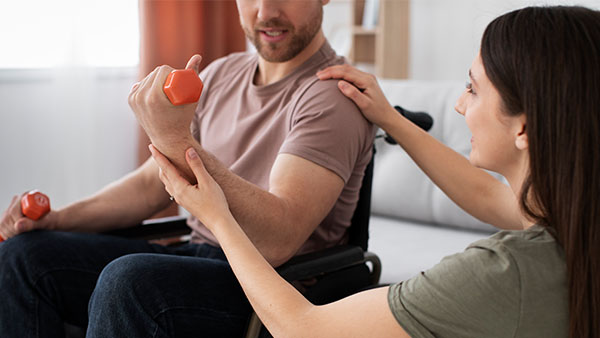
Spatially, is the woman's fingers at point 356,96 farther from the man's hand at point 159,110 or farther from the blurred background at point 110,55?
the blurred background at point 110,55

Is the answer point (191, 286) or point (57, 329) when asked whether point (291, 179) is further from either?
→ point (57, 329)

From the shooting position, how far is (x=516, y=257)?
0.88 meters

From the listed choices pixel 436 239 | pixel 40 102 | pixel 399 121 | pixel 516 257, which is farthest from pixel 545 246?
pixel 40 102

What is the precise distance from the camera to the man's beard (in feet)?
4.81

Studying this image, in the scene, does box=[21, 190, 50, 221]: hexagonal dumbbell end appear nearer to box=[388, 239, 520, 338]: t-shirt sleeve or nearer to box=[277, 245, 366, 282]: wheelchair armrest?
box=[277, 245, 366, 282]: wheelchair armrest

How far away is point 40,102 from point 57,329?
1.70 meters

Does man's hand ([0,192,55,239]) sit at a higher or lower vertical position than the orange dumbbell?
lower

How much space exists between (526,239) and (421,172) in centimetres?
143

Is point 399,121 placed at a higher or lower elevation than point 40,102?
higher

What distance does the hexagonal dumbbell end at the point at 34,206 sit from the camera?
1.46 metres

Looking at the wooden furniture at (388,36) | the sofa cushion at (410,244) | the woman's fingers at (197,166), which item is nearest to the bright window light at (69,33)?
the wooden furniture at (388,36)

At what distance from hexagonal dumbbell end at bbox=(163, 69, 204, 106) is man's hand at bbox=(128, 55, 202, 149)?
2 cm

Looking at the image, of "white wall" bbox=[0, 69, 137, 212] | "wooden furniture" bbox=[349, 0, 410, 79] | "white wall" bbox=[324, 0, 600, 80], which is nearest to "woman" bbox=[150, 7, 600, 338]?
"white wall" bbox=[0, 69, 137, 212]

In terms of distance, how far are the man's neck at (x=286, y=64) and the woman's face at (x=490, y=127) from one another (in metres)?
0.56
